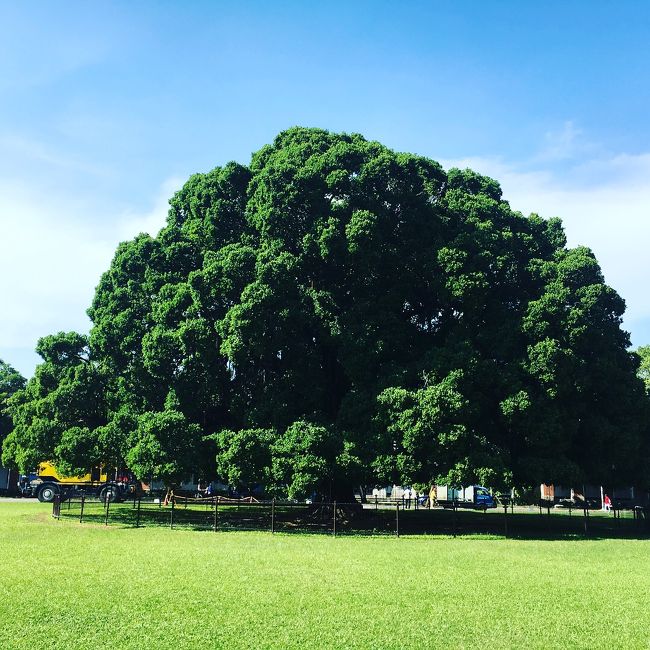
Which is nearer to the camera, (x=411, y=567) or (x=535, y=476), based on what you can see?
(x=411, y=567)

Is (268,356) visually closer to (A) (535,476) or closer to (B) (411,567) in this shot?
(A) (535,476)

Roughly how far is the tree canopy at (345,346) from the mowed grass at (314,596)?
690 centimetres

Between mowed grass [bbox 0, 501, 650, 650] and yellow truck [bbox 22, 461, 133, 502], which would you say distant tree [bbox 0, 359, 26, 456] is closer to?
yellow truck [bbox 22, 461, 133, 502]

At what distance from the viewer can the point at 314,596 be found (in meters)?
12.9

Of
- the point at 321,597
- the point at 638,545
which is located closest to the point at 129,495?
the point at 638,545

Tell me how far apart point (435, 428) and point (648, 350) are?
46.3 m

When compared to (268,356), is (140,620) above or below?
below

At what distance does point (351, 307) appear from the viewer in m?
31.4

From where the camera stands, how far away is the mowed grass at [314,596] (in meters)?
9.95

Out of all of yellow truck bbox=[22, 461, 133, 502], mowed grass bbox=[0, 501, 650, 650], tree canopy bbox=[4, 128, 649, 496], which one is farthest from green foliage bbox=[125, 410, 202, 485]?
yellow truck bbox=[22, 461, 133, 502]

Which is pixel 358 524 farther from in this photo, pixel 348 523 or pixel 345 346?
pixel 345 346

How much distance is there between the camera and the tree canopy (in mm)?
28438

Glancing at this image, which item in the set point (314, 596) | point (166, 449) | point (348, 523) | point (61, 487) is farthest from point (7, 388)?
point (314, 596)

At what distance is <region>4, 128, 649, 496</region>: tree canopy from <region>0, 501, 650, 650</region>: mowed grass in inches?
272
